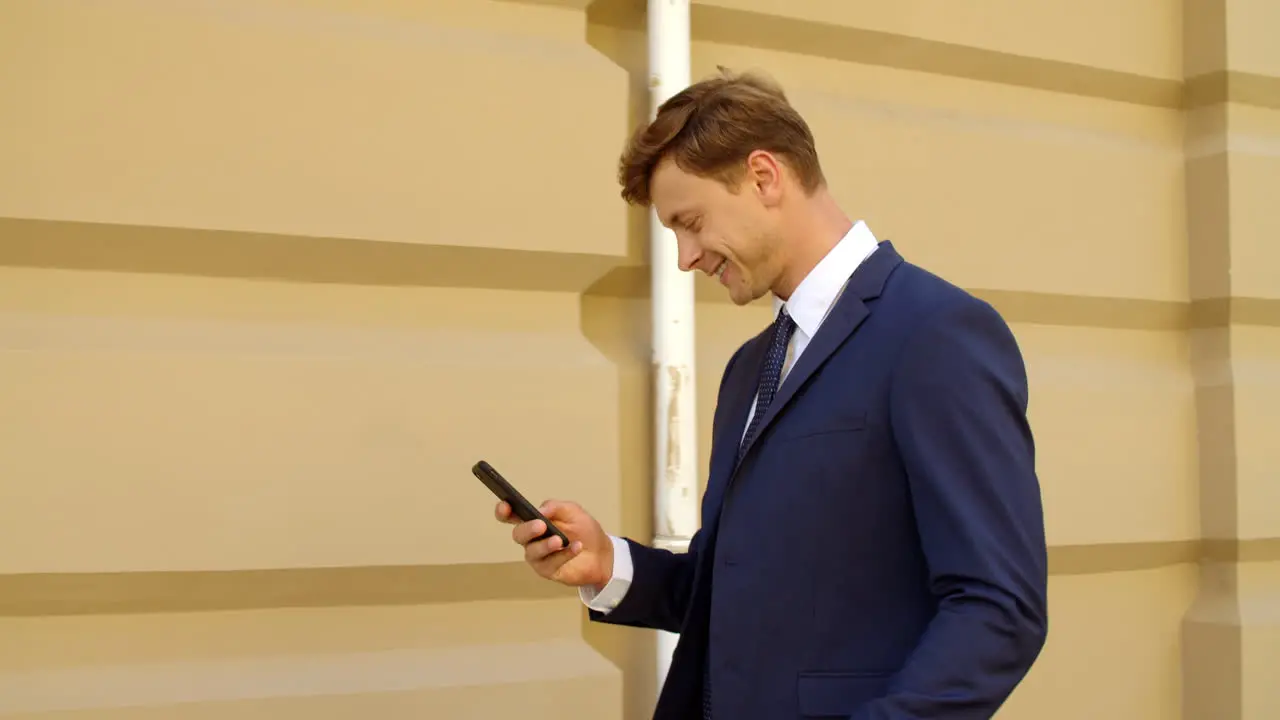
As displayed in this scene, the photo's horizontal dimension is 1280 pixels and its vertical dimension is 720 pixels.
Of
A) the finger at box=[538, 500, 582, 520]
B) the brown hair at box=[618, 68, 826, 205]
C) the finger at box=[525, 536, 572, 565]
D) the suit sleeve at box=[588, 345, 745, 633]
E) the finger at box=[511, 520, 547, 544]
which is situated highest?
the brown hair at box=[618, 68, 826, 205]

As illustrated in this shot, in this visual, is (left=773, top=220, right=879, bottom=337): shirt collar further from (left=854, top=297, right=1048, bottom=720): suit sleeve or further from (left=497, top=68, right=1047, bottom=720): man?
(left=854, top=297, right=1048, bottom=720): suit sleeve

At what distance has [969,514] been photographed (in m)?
1.29

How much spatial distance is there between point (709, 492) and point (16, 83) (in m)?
1.19

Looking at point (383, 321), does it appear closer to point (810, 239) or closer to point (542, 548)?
point (542, 548)

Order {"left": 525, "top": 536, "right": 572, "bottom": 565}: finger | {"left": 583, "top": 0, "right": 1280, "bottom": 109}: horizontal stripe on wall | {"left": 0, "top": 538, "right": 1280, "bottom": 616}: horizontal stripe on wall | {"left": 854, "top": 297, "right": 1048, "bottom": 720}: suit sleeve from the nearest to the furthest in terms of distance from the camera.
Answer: {"left": 854, "top": 297, "right": 1048, "bottom": 720}: suit sleeve → {"left": 525, "top": 536, "right": 572, "bottom": 565}: finger → {"left": 0, "top": 538, "right": 1280, "bottom": 616}: horizontal stripe on wall → {"left": 583, "top": 0, "right": 1280, "bottom": 109}: horizontal stripe on wall

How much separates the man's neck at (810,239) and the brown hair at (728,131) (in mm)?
27

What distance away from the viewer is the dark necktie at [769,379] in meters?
1.56

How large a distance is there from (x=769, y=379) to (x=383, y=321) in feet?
2.73

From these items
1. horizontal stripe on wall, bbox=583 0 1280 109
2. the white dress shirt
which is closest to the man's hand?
the white dress shirt

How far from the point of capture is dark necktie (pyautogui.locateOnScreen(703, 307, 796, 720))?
156cm

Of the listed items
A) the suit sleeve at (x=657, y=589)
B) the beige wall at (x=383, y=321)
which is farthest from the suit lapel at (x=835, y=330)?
the beige wall at (x=383, y=321)

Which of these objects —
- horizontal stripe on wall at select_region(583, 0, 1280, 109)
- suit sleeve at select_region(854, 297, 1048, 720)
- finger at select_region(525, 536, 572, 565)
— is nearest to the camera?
suit sleeve at select_region(854, 297, 1048, 720)

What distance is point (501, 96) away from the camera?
2.24 meters

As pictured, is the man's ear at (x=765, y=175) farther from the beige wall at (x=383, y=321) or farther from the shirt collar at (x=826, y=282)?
the beige wall at (x=383, y=321)
